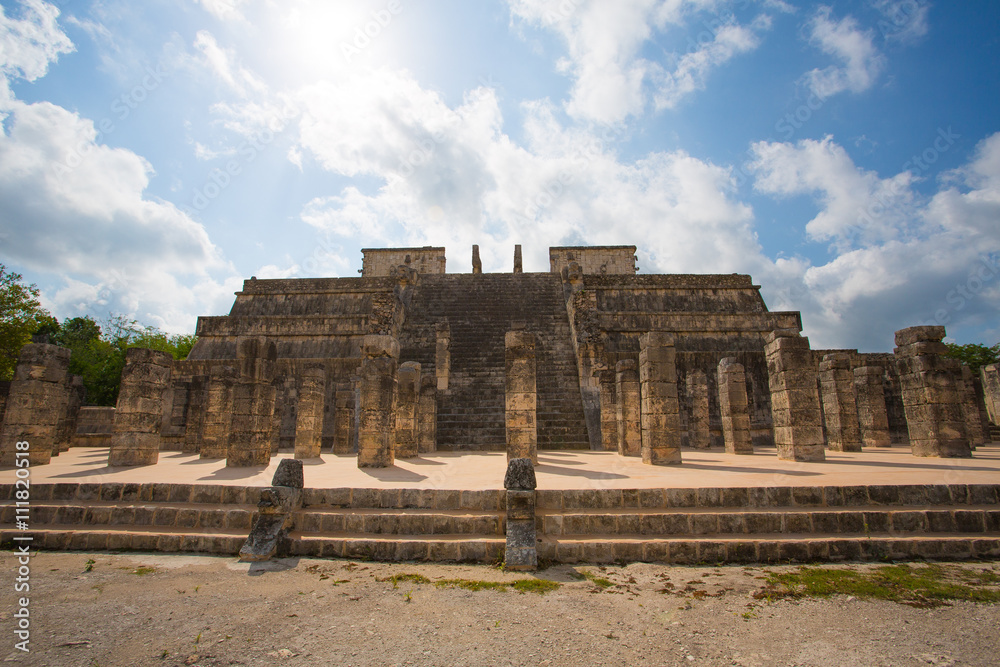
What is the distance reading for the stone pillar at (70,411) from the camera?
42.7ft

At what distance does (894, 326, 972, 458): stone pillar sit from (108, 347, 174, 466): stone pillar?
1669 centimetres

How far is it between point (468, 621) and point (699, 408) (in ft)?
41.3

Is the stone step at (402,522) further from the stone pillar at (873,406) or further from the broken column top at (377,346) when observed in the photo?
the stone pillar at (873,406)

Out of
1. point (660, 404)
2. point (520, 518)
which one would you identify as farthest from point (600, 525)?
point (660, 404)

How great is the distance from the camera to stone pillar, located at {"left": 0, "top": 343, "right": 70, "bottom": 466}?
30.8 ft

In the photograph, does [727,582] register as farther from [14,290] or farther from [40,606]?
[14,290]

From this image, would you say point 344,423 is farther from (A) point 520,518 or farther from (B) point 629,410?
(A) point 520,518

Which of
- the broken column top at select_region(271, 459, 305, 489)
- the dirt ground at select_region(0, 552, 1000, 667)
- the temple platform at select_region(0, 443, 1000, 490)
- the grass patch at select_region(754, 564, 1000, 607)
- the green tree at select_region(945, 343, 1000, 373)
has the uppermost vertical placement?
the green tree at select_region(945, 343, 1000, 373)

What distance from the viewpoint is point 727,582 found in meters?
4.50

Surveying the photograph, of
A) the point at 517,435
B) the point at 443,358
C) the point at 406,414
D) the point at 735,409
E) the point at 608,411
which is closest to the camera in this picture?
the point at 517,435

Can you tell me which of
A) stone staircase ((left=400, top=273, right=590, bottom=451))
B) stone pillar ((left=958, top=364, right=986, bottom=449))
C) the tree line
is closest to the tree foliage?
the tree line

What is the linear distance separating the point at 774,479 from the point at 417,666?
584 centimetres

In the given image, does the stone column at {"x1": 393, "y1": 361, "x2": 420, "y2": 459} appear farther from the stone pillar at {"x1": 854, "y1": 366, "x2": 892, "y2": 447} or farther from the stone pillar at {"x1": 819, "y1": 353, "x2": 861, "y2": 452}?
the stone pillar at {"x1": 854, "y1": 366, "x2": 892, "y2": 447}

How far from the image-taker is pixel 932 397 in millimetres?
10062
